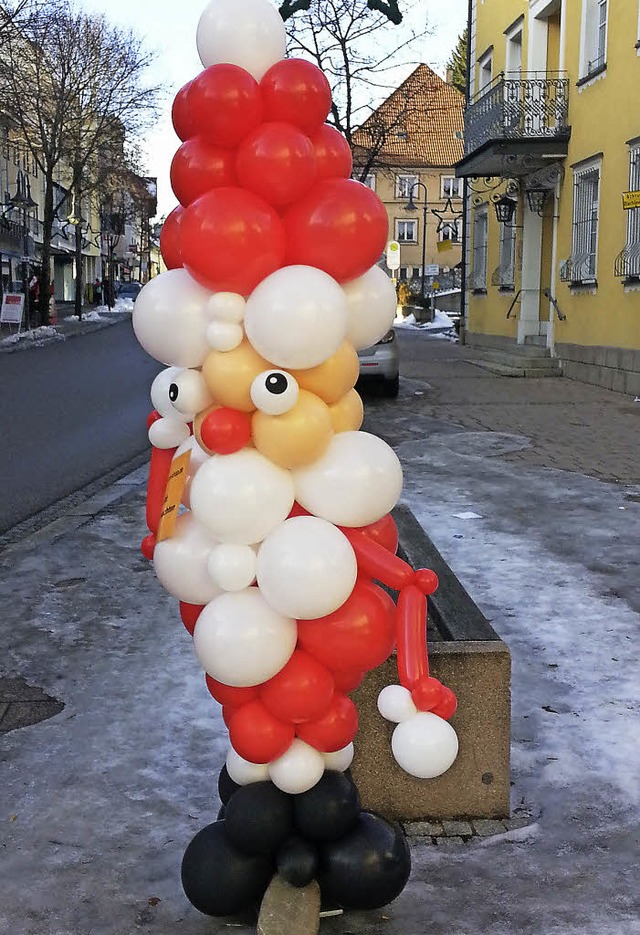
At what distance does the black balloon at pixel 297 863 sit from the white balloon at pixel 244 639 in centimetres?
48

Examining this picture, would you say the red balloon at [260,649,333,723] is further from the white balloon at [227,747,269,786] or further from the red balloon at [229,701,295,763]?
the white balloon at [227,747,269,786]

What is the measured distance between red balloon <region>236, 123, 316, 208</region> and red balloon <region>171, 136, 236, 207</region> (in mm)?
46

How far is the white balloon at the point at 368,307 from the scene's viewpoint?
2648 millimetres

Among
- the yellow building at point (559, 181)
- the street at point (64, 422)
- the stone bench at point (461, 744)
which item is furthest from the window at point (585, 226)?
the stone bench at point (461, 744)

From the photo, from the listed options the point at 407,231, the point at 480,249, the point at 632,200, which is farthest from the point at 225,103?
the point at 407,231

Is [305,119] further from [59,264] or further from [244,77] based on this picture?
[59,264]

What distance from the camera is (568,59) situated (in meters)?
21.0

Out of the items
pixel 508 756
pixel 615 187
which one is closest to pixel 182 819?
pixel 508 756

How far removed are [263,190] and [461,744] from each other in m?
1.76

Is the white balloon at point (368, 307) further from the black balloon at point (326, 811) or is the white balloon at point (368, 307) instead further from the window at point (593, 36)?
the window at point (593, 36)

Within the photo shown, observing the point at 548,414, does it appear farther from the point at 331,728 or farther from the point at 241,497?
the point at 241,497

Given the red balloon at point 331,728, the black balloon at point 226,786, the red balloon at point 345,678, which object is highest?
the red balloon at point 345,678

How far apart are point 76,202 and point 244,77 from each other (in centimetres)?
4471

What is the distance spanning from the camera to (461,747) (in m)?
3.25
